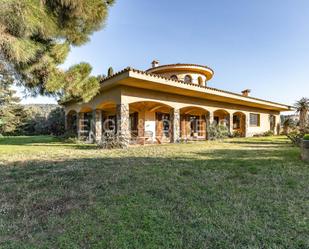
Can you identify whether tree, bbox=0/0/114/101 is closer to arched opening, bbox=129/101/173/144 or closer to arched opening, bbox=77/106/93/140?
arched opening, bbox=129/101/173/144

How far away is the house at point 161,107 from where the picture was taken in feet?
42.7

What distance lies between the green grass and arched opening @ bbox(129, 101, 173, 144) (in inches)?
443

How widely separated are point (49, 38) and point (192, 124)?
17.7 metres

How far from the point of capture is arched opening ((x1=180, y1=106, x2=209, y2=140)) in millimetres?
20578

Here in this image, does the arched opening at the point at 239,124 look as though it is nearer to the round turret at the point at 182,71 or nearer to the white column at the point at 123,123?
the round turret at the point at 182,71

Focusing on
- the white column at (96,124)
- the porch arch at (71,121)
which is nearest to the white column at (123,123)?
the white column at (96,124)

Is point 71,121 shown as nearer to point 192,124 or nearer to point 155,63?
point 155,63

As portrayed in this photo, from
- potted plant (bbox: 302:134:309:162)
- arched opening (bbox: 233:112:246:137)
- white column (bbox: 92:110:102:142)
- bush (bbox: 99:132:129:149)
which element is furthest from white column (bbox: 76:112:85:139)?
potted plant (bbox: 302:134:309:162)

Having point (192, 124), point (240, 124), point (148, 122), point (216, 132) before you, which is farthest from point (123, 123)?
point (240, 124)

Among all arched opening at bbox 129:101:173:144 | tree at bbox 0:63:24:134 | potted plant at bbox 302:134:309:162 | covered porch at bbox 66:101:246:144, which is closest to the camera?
potted plant at bbox 302:134:309:162

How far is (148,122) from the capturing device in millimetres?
17969

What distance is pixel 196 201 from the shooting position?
3844mm

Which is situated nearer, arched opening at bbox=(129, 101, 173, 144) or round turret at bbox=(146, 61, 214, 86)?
arched opening at bbox=(129, 101, 173, 144)

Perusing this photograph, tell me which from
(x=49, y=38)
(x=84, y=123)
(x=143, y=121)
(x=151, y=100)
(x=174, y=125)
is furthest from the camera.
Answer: (x=84, y=123)
